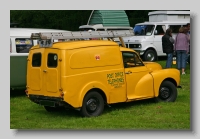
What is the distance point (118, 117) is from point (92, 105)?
66 centimetres

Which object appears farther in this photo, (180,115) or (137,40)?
(137,40)

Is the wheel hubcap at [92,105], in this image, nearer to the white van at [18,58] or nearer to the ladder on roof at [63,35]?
the ladder on roof at [63,35]

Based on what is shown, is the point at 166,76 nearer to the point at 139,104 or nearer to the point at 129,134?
the point at 139,104

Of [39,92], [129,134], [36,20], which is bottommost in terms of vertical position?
[129,134]

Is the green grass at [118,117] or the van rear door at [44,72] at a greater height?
the van rear door at [44,72]

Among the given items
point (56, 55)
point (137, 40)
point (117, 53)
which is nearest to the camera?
point (56, 55)

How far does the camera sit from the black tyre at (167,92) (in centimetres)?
1084

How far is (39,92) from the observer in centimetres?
952

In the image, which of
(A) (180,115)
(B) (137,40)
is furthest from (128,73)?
(B) (137,40)

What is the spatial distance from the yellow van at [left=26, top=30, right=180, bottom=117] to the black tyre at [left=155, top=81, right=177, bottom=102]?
0.83 ft

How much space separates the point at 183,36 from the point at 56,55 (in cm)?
739

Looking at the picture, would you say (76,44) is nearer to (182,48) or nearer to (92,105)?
(92,105)

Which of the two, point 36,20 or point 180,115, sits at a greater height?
point 36,20

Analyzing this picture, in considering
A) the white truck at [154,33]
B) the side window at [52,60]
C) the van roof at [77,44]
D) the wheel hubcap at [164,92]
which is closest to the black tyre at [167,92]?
the wheel hubcap at [164,92]
